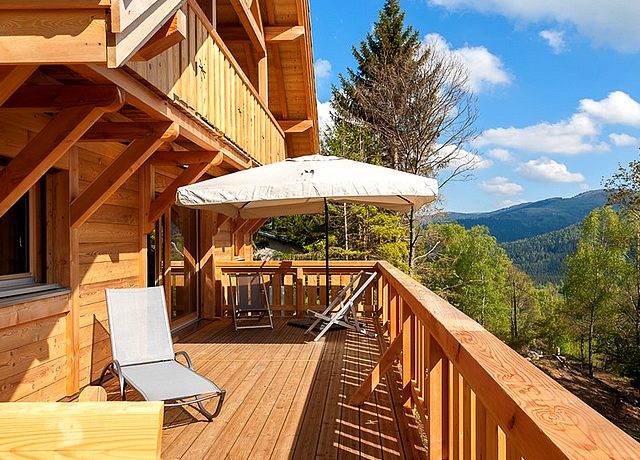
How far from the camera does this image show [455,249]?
44062 mm

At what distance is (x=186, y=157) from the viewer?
19.0ft

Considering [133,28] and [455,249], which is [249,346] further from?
[455,249]

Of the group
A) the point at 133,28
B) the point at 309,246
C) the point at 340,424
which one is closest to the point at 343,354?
the point at 340,424

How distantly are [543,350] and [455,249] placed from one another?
10.7 meters

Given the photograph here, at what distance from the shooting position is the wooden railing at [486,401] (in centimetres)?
95

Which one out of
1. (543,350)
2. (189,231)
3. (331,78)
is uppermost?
(331,78)

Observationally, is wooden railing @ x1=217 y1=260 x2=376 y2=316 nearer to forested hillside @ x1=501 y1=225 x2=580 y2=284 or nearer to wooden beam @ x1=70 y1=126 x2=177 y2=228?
wooden beam @ x1=70 y1=126 x2=177 y2=228

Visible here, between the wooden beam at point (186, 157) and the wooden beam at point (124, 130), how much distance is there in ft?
4.52

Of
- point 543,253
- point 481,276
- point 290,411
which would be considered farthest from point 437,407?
point 543,253

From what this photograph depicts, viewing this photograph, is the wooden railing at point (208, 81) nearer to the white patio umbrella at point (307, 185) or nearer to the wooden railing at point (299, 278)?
the white patio umbrella at point (307, 185)

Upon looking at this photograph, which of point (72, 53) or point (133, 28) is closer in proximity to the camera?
point (72, 53)

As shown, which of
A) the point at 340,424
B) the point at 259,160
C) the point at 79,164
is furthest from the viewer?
the point at 259,160

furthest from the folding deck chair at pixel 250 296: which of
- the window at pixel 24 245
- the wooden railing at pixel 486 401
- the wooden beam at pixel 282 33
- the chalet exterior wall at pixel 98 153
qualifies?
the wooden beam at pixel 282 33

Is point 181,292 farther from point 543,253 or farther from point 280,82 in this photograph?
point 543,253
